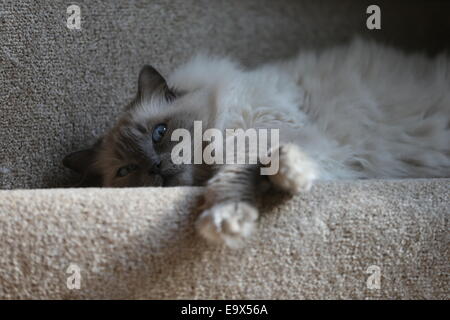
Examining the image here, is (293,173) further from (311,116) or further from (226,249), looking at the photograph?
(311,116)

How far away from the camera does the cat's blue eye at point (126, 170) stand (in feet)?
5.02

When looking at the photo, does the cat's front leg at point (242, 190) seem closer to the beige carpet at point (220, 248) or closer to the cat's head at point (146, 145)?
the beige carpet at point (220, 248)

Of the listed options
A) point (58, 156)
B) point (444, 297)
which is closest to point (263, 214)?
point (444, 297)

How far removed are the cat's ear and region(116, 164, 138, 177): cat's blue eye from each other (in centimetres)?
26

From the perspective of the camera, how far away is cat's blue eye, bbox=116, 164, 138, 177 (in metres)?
1.53

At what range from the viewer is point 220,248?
105 centimetres

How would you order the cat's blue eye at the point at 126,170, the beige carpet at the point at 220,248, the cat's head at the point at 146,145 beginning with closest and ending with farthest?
the beige carpet at the point at 220,248 < the cat's head at the point at 146,145 < the cat's blue eye at the point at 126,170

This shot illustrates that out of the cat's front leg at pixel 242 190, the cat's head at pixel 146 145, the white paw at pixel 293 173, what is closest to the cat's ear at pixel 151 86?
the cat's head at pixel 146 145

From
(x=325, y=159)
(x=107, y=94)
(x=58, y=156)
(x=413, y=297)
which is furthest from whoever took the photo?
(x=107, y=94)

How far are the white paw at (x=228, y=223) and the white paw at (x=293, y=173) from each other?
0.30ft

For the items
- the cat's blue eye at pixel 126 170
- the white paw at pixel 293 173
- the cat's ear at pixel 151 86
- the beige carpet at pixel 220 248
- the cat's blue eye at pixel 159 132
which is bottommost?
the beige carpet at pixel 220 248

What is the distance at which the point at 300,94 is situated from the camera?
1.57m

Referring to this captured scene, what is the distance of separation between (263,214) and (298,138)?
399 millimetres
